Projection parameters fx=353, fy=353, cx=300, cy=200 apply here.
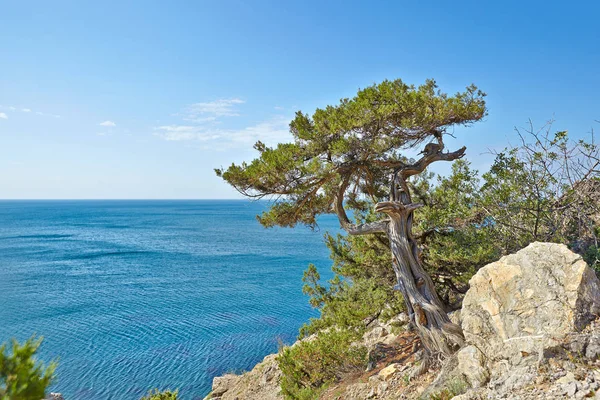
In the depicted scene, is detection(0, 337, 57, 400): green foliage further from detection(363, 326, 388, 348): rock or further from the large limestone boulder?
detection(363, 326, 388, 348): rock

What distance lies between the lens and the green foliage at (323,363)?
8.41 meters

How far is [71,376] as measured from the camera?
15234 mm

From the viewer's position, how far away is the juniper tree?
6699 mm

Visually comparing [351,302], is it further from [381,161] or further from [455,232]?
[381,161]

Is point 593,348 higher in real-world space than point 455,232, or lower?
lower

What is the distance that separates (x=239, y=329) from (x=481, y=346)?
17224 millimetres

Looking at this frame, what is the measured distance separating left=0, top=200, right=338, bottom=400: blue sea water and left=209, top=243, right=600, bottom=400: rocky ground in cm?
1232

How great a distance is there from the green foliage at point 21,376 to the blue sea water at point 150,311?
11799 mm

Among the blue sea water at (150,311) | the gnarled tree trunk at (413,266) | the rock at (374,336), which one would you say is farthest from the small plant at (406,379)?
the blue sea water at (150,311)

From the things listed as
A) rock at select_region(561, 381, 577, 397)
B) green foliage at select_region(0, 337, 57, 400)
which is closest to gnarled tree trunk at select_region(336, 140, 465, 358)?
rock at select_region(561, 381, 577, 397)

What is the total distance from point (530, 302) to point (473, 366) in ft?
3.78

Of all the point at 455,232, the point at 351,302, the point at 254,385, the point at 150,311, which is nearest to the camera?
the point at 455,232

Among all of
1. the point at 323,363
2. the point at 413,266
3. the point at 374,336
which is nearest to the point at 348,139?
the point at 413,266

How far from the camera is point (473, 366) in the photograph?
4.80m
